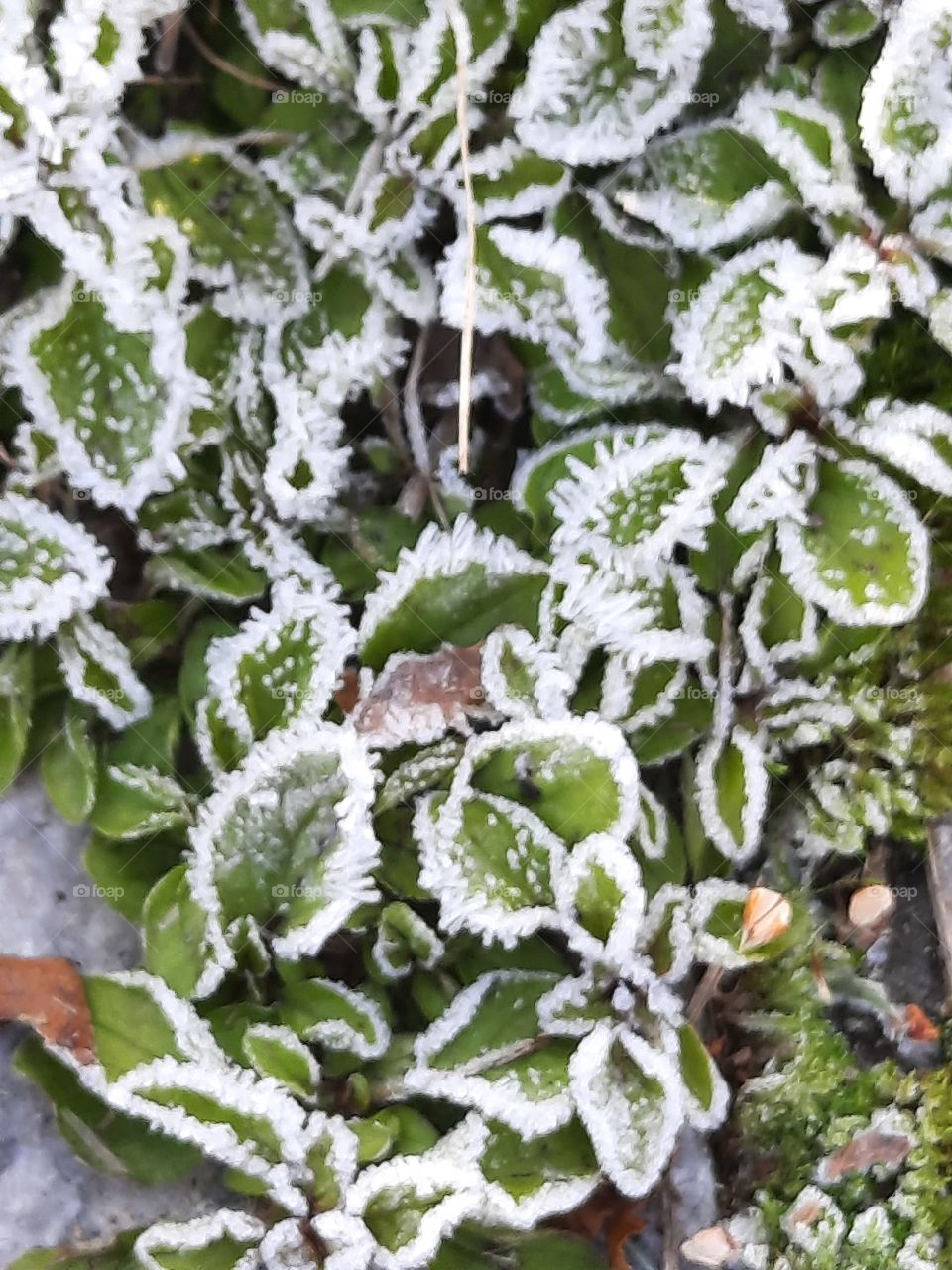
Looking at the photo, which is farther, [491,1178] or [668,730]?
[668,730]

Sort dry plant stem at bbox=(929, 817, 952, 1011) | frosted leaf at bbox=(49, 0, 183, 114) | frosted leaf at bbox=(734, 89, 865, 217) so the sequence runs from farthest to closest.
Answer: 1. dry plant stem at bbox=(929, 817, 952, 1011)
2. frosted leaf at bbox=(734, 89, 865, 217)
3. frosted leaf at bbox=(49, 0, 183, 114)

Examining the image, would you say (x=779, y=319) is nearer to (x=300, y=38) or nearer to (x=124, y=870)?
(x=300, y=38)

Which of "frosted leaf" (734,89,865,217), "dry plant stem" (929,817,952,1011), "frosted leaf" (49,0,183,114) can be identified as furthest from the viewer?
"dry plant stem" (929,817,952,1011)

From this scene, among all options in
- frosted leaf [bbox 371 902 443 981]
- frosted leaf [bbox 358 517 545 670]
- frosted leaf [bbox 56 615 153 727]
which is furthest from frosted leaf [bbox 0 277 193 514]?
frosted leaf [bbox 371 902 443 981]

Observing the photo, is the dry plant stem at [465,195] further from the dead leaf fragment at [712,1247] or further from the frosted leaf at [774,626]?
the dead leaf fragment at [712,1247]

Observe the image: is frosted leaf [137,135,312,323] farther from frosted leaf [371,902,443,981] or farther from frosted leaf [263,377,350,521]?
frosted leaf [371,902,443,981]

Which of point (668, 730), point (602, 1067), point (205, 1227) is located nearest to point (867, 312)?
point (668, 730)

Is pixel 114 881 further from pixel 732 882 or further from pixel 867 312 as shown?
pixel 867 312

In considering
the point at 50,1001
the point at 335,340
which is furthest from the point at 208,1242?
the point at 335,340
